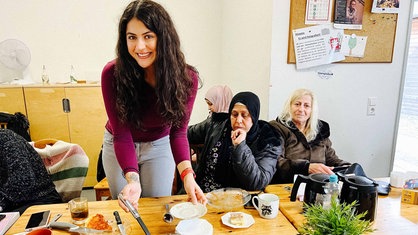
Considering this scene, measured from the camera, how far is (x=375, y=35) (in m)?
2.15

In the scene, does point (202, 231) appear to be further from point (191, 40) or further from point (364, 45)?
point (191, 40)

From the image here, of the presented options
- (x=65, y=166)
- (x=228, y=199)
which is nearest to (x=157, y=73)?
(x=228, y=199)

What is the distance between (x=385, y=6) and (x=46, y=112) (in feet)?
10.3

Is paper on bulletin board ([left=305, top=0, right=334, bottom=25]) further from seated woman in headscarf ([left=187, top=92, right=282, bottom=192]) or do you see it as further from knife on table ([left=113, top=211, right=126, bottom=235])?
knife on table ([left=113, top=211, right=126, bottom=235])

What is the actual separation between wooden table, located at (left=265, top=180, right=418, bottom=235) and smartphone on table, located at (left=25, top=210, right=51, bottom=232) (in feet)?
2.84

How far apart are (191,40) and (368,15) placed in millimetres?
1989

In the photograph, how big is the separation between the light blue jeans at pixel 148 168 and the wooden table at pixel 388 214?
0.51 m

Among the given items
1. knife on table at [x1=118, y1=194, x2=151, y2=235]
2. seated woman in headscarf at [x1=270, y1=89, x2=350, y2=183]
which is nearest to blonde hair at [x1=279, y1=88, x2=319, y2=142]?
seated woman in headscarf at [x1=270, y1=89, x2=350, y2=183]

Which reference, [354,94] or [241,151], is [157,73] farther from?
[354,94]

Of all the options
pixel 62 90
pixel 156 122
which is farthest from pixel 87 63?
pixel 156 122

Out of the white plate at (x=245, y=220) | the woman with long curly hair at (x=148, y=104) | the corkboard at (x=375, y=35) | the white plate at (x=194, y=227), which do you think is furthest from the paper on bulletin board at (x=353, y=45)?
the white plate at (x=194, y=227)

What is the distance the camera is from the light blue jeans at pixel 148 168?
1.43 meters

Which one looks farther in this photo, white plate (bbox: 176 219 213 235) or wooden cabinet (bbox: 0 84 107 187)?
wooden cabinet (bbox: 0 84 107 187)

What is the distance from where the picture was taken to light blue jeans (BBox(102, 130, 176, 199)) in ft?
4.70
